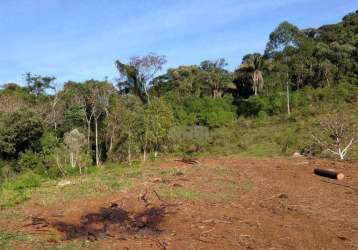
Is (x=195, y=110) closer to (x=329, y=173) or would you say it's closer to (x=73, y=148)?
(x=73, y=148)

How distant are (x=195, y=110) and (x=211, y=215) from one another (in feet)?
78.2

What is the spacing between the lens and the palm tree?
32719mm

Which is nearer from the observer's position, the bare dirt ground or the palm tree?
the bare dirt ground

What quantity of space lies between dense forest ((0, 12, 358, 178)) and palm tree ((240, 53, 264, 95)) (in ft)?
0.29

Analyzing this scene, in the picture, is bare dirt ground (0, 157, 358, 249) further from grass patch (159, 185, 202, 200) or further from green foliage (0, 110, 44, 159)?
green foliage (0, 110, 44, 159)

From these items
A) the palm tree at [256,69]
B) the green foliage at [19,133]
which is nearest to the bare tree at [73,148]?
the green foliage at [19,133]

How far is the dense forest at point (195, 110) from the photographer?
19906mm

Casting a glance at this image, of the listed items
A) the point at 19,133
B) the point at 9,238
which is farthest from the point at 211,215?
the point at 19,133

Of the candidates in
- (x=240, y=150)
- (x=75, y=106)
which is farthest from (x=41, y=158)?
(x=240, y=150)

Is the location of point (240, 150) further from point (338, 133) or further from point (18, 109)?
point (18, 109)

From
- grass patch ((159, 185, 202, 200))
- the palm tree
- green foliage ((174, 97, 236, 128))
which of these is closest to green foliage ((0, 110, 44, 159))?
green foliage ((174, 97, 236, 128))

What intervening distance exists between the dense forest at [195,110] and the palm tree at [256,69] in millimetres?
89

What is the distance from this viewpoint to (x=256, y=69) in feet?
108

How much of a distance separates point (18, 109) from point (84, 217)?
58.3 feet
